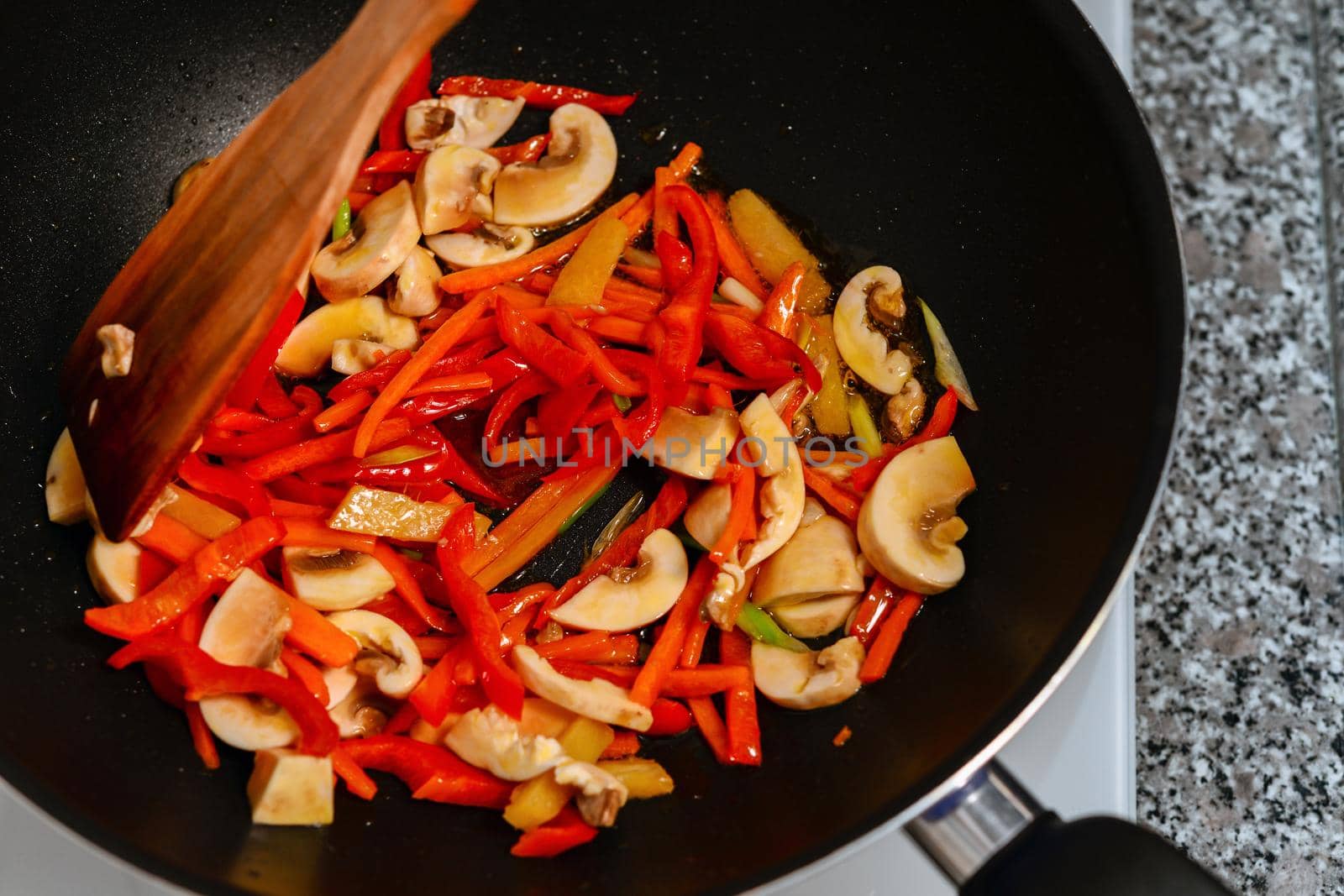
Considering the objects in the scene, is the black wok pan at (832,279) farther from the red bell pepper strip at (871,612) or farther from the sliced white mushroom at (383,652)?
the sliced white mushroom at (383,652)

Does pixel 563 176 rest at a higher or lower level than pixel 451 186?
lower

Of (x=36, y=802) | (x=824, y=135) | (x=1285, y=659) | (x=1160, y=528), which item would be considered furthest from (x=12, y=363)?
(x=1285, y=659)

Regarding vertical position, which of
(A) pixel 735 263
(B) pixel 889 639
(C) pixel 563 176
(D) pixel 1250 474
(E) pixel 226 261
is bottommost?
(D) pixel 1250 474

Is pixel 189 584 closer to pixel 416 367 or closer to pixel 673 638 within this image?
pixel 416 367

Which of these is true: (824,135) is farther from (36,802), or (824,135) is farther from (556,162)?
(36,802)

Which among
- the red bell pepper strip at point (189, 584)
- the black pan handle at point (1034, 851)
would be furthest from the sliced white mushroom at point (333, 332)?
the black pan handle at point (1034, 851)

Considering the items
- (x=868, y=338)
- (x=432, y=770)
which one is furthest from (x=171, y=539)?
(x=868, y=338)
